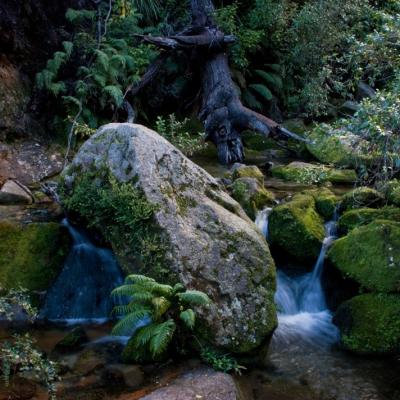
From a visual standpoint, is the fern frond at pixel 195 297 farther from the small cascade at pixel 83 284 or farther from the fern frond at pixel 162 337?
the small cascade at pixel 83 284

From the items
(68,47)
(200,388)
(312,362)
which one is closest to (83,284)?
(200,388)

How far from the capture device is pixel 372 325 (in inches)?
237

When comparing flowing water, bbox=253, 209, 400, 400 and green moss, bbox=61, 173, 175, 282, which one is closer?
flowing water, bbox=253, 209, 400, 400

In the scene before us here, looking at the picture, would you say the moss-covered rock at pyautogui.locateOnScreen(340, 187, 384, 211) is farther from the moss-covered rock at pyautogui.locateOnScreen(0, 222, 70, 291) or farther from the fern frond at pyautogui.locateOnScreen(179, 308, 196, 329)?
the moss-covered rock at pyautogui.locateOnScreen(0, 222, 70, 291)

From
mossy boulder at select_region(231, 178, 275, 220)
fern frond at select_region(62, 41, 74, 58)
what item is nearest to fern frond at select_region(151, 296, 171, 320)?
mossy boulder at select_region(231, 178, 275, 220)

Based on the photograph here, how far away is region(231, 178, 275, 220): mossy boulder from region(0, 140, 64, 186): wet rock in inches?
174

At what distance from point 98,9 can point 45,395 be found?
10688 mm

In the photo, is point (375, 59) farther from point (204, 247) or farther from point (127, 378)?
point (127, 378)

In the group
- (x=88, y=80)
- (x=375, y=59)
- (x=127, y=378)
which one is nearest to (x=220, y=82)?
Result: (x=88, y=80)

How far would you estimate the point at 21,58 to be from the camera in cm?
1166

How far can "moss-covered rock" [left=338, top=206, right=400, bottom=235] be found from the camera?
24.8ft

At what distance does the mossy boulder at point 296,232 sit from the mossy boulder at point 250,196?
555 millimetres

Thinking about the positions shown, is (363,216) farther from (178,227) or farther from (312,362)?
(178,227)

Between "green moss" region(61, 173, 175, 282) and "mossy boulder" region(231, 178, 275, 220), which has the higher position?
"mossy boulder" region(231, 178, 275, 220)
